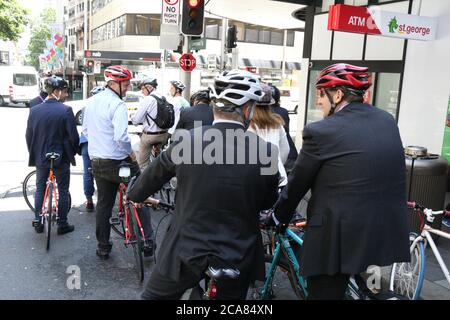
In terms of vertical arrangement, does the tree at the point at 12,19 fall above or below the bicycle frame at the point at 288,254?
above

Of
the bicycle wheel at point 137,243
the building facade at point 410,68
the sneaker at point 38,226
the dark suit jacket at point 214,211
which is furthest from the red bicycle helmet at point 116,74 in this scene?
the building facade at point 410,68

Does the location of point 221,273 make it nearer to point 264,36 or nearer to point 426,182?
point 426,182

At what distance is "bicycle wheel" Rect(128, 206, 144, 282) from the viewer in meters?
4.66

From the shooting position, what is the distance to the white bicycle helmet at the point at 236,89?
8.21ft

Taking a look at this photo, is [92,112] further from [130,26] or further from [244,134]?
[130,26]

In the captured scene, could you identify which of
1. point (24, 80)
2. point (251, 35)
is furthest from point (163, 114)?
point (251, 35)

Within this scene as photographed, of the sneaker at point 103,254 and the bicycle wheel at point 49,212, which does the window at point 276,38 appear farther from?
the sneaker at point 103,254

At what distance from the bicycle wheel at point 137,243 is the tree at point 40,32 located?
90876 mm

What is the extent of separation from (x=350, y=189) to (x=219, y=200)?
0.69 metres

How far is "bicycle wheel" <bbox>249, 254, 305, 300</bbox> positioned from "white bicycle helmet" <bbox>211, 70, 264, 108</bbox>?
1636 millimetres

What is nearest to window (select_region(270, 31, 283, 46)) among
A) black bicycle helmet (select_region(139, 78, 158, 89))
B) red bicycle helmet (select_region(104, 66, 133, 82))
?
black bicycle helmet (select_region(139, 78, 158, 89))

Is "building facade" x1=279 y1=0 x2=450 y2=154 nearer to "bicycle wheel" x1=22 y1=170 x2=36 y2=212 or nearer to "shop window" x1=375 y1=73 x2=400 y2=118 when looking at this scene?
"shop window" x1=375 y1=73 x2=400 y2=118

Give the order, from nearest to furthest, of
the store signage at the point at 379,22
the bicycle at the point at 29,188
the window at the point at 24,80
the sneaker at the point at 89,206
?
the bicycle at the point at 29,188 < the store signage at the point at 379,22 < the sneaker at the point at 89,206 < the window at the point at 24,80

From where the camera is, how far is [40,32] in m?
93.8
